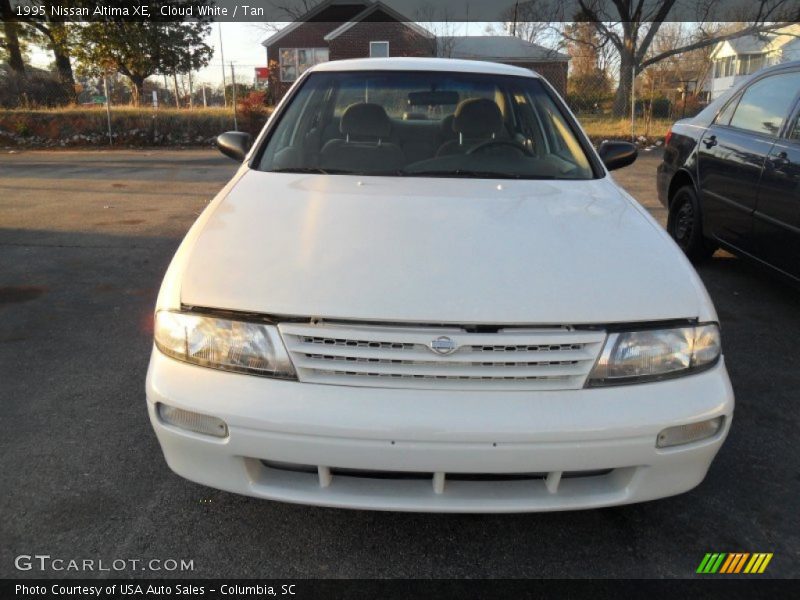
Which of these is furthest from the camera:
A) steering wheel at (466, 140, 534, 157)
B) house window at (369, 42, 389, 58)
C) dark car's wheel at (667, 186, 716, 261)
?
house window at (369, 42, 389, 58)

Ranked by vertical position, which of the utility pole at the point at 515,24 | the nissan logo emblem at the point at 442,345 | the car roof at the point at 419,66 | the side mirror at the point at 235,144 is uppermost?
the utility pole at the point at 515,24

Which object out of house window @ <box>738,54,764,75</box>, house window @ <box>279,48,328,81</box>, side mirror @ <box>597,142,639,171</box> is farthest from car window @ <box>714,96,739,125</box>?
house window @ <box>738,54,764,75</box>

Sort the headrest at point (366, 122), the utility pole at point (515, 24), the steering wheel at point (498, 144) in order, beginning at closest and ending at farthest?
the steering wheel at point (498, 144), the headrest at point (366, 122), the utility pole at point (515, 24)

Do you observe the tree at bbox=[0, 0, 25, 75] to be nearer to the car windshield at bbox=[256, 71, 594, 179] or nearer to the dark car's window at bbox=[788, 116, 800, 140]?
the car windshield at bbox=[256, 71, 594, 179]

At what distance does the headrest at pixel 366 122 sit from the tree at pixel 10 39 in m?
24.8

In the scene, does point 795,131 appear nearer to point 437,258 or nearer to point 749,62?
point 437,258

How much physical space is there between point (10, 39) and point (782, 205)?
1067 inches

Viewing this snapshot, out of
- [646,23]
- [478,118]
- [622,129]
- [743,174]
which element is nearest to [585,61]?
[646,23]

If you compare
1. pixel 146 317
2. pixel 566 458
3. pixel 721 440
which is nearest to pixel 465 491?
pixel 566 458

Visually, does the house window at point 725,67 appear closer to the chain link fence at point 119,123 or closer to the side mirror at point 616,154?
the chain link fence at point 119,123

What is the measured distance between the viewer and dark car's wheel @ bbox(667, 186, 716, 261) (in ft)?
16.9

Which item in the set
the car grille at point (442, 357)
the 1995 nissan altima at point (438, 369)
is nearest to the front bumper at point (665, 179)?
the 1995 nissan altima at point (438, 369)

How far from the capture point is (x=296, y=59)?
30.3 metres

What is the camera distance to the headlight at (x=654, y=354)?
1898 mm
